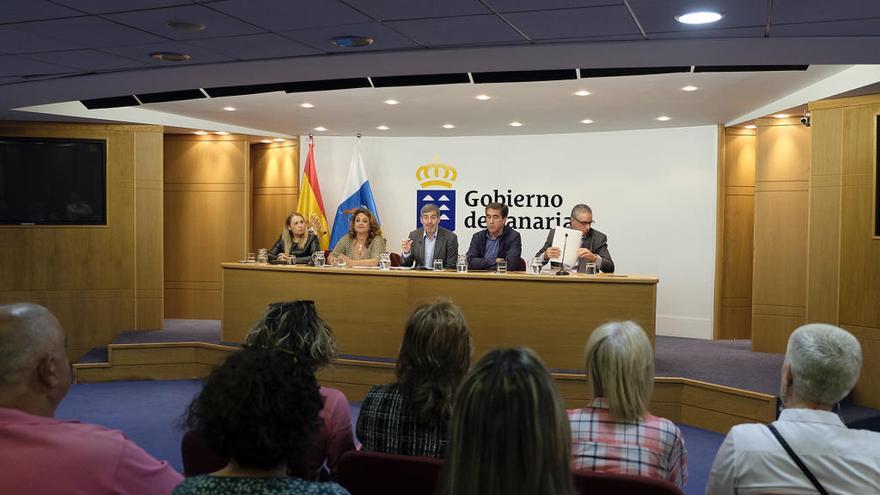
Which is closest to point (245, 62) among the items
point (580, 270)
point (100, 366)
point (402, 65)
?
point (402, 65)

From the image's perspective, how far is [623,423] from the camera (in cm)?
237

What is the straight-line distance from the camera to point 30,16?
14.1 ft

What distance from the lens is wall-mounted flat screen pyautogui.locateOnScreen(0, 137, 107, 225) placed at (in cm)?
847

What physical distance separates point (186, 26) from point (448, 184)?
615cm

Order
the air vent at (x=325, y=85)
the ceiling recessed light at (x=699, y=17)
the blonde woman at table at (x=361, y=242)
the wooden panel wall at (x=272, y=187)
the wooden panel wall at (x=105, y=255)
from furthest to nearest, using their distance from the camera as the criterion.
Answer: the wooden panel wall at (x=272, y=187) < the wooden panel wall at (x=105, y=255) < the blonde woman at table at (x=361, y=242) < the air vent at (x=325, y=85) < the ceiling recessed light at (x=699, y=17)

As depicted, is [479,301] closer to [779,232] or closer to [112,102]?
[779,232]

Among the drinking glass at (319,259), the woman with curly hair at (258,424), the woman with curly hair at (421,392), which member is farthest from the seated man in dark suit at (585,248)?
the woman with curly hair at (258,424)

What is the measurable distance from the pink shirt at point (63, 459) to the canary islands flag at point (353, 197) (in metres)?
8.34

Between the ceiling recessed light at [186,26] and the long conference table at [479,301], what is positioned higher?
the ceiling recessed light at [186,26]

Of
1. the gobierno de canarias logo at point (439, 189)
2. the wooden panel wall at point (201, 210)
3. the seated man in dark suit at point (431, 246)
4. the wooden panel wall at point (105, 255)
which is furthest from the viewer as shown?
the gobierno de canarias logo at point (439, 189)

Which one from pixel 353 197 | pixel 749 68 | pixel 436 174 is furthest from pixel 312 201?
pixel 749 68

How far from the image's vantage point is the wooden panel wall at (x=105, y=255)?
8594 millimetres

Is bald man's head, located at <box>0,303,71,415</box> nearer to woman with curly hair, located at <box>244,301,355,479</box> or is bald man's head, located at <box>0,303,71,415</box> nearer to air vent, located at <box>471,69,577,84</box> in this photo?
woman with curly hair, located at <box>244,301,355,479</box>

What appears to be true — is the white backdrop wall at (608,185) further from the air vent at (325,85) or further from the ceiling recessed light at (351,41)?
the ceiling recessed light at (351,41)
